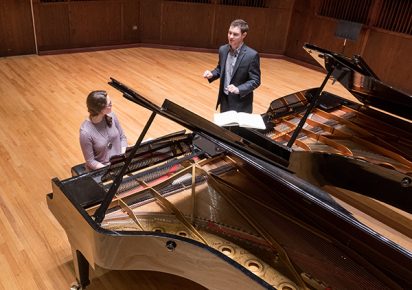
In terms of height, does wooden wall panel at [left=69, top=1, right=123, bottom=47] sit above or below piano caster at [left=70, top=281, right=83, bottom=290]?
above

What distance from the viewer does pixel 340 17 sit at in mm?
7332

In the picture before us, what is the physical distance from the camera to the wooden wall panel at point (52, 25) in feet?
21.8

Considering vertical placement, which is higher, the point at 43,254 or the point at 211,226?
the point at 211,226

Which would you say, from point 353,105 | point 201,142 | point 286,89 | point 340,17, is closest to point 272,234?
point 201,142

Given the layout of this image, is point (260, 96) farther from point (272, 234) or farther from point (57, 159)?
point (272, 234)

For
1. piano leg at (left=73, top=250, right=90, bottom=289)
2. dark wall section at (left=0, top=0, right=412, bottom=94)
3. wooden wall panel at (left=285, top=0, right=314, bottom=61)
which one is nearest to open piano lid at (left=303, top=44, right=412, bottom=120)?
piano leg at (left=73, top=250, right=90, bottom=289)

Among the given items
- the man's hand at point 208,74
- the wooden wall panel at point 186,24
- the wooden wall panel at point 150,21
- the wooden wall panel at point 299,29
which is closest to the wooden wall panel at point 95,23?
the wooden wall panel at point 150,21

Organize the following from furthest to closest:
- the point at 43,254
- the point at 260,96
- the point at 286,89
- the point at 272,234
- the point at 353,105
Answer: the point at 286,89 < the point at 260,96 < the point at 353,105 < the point at 43,254 < the point at 272,234

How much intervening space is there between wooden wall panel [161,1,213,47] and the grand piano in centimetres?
526

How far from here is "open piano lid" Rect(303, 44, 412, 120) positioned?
9.08ft

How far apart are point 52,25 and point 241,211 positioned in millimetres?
6030

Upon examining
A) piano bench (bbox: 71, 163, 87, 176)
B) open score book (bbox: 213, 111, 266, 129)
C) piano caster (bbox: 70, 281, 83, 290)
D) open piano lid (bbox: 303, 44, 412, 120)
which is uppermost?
open piano lid (bbox: 303, 44, 412, 120)

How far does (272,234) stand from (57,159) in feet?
8.40

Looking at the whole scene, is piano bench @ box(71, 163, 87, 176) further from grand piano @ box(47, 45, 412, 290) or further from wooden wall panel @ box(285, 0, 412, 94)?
wooden wall panel @ box(285, 0, 412, 94)
